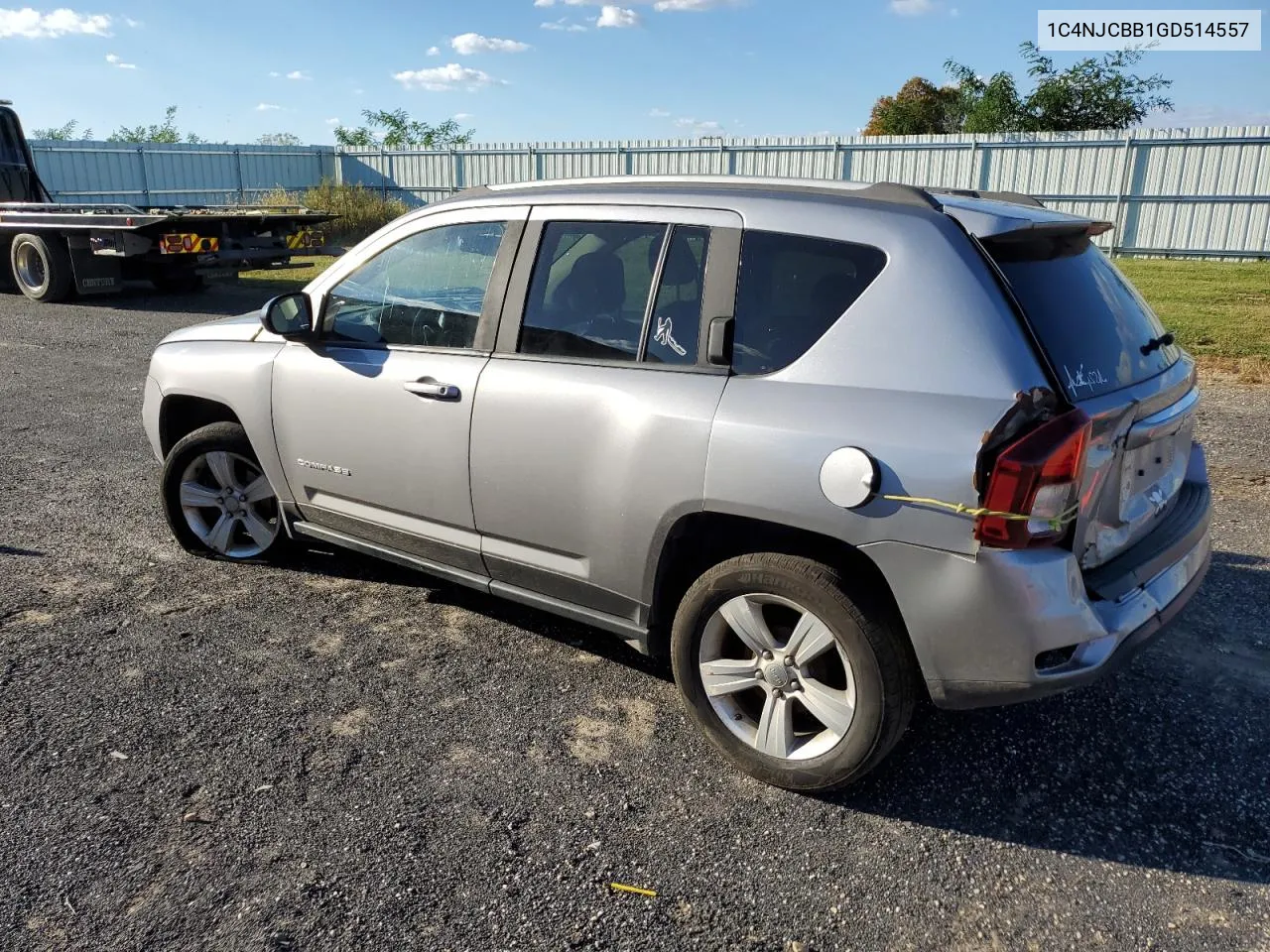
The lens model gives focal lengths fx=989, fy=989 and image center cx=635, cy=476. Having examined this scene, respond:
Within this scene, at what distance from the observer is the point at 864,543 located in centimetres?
280

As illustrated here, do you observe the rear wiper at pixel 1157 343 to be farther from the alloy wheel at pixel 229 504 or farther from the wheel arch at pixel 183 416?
the wheel arch at pixel 183 416

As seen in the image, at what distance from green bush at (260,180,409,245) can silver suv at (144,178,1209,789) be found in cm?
1922

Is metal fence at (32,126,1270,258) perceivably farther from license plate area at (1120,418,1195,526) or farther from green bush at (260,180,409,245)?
license plate area at (1120,418,1195,526)

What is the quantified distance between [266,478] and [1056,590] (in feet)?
11.3

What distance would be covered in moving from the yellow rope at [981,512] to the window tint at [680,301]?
0.89m

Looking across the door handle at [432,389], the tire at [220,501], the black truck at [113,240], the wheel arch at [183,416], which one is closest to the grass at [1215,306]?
the door handle at [432,389]

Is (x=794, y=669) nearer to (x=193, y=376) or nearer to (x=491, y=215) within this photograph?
(x=491, y=215)

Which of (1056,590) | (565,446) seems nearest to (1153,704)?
(1056,590)

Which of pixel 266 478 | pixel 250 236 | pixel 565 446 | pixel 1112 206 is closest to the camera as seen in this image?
pixel 565 446

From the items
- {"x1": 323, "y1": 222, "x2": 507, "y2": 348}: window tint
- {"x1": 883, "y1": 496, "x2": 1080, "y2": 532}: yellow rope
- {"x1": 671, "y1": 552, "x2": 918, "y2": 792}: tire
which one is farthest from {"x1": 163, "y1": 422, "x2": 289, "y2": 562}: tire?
{"x1": 883, "y1": 496, "x2": 1080, "y2": 532}: yellow rope

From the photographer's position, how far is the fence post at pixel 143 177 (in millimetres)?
23281

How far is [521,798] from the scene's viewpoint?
3072 mm

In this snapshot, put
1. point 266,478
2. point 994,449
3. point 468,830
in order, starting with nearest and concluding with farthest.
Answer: point 994,449, point 468,830, point 266,478

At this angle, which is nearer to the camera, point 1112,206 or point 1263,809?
point 1263,809
